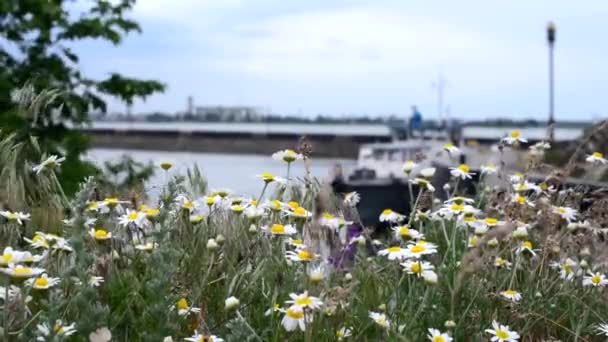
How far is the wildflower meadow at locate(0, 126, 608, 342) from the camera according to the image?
7.39 ft

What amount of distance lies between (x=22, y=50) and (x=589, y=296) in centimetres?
898

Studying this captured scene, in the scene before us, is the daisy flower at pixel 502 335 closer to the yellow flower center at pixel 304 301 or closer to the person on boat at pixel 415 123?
the yellow flower center at pixel 304 301

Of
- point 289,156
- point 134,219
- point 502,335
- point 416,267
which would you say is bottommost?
point 502,335

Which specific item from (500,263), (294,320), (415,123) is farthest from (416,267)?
(415,123)

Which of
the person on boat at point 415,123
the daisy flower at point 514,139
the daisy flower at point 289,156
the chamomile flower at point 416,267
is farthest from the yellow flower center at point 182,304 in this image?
the person on boat at point 415,123

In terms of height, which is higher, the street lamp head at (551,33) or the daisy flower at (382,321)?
the street lamp head at (551,33)

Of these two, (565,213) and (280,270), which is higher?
(565,213)

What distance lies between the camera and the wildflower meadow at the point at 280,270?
225 centimetres

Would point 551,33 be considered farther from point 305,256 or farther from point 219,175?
point 305,256

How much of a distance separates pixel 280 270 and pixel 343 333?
500 millimetres

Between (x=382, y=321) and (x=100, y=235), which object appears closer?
(x=382, y=321)

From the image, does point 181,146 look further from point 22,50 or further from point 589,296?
point 589,296

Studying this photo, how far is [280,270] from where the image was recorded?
2943mm

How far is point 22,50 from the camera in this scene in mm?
10688
